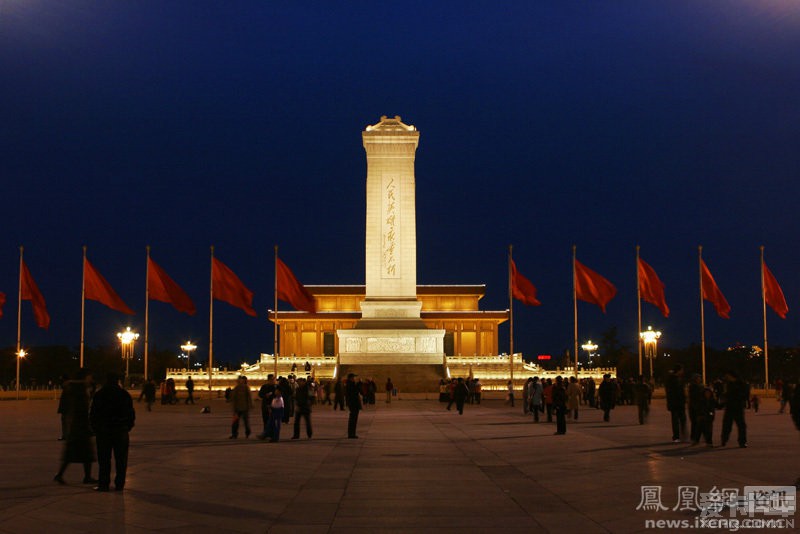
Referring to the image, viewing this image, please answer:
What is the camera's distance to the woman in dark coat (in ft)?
40.9

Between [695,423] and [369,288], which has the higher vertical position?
[369,288]

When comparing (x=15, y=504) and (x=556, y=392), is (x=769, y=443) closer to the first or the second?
(x=556, y=392)

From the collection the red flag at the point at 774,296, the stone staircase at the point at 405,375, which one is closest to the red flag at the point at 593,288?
the red flag at the point at 774,296

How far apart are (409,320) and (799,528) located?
5100 cm

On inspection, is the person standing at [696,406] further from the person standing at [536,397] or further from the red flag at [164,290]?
the red flag at [164,290]

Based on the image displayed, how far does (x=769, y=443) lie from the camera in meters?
18.9

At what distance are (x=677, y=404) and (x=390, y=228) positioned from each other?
4284 centimetres

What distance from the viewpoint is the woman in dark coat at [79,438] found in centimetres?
1247

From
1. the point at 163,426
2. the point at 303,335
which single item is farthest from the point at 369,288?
the point at 163,426

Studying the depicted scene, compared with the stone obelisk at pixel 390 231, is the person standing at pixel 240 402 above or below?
below

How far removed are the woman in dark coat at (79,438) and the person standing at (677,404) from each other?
1162 cm

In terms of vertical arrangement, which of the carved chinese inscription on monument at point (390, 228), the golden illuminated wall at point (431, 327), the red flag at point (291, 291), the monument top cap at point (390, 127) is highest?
the monument top cap at point (390, 127)

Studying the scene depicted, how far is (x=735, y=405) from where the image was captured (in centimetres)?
1789

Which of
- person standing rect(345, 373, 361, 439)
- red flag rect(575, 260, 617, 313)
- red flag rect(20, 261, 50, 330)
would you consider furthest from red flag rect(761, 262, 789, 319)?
red flag rect(20, 261, 50, 330)
